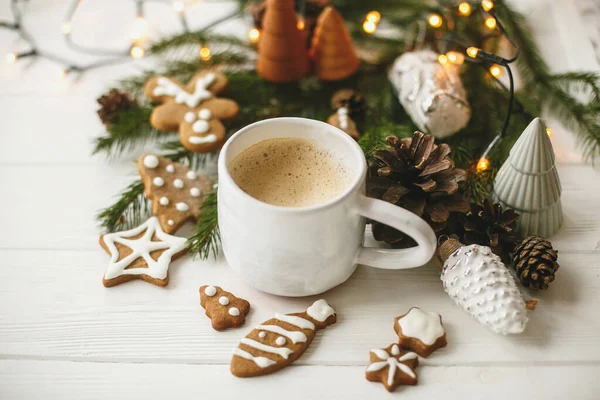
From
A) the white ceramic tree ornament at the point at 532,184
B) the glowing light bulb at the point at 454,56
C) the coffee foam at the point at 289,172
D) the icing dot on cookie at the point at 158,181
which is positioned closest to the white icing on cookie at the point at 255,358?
the coffee foam at the point at 289,172

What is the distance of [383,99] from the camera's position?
1.19m

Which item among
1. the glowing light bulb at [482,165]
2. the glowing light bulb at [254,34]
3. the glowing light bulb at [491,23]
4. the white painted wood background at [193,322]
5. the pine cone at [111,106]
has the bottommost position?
the white painted wood background at [193,322]

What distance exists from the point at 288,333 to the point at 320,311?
60mm

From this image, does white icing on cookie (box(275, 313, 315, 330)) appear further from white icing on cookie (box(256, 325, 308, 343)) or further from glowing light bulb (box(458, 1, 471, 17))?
glowing light bulb (box(458, 1, 471, 17))

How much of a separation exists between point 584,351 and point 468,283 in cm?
18

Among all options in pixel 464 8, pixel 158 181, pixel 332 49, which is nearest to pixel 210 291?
pixel 158 181

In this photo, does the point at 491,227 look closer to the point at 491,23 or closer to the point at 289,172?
the point at 289,172

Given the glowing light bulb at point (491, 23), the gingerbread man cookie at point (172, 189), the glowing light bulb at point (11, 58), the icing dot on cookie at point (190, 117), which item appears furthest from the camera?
the glowing light bulb at point (11, 58)

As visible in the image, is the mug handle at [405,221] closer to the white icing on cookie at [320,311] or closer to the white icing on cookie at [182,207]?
the white icing on cookie at [320,311]

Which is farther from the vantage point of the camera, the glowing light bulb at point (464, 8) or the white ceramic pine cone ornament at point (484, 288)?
the glowing light bulb at point (464, 8)

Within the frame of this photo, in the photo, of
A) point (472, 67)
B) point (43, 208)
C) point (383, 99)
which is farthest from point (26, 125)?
point (472, 67)

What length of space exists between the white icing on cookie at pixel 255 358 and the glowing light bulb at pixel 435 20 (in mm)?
840

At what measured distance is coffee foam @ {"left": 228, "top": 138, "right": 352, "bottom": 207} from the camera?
84 cm

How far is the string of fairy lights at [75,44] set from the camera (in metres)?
1.34
